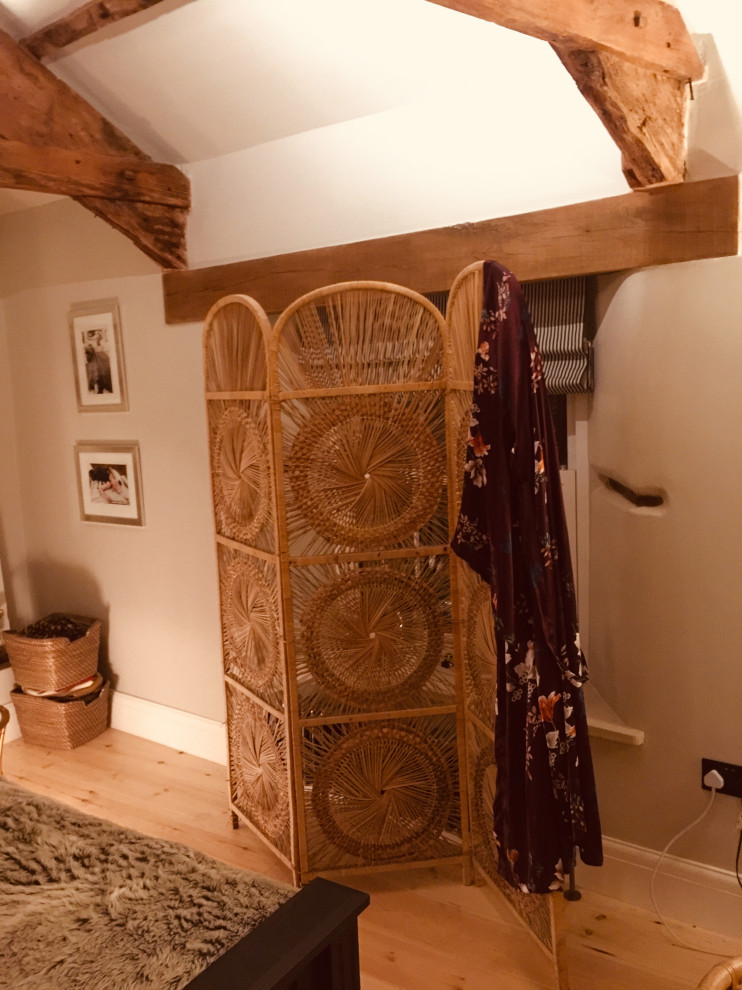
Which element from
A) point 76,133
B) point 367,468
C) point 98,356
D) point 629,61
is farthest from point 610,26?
point 98,356

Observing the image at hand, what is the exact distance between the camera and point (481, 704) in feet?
7.03

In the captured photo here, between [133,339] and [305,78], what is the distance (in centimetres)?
126

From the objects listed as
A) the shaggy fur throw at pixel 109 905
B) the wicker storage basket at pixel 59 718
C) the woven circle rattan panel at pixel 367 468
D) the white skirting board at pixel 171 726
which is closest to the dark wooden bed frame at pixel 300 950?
the shaggy fur throw at pixel 109 905

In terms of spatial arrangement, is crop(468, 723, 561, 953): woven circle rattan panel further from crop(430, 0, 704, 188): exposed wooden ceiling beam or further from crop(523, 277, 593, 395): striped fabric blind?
crop(430, 0, 704, 188): exposed wooden ceiling beam

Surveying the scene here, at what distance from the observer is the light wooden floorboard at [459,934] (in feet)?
6.39

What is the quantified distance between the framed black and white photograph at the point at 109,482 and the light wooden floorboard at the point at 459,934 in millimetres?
1141

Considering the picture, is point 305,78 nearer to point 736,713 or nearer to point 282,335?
point 282,335

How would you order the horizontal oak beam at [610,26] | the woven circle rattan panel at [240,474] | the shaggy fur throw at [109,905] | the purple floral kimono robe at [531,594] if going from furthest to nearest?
the woven circle rattan panel at [240,474]
the purple floral kimono robe at [531,594]
the horizontal oak beam at [610,26]
the shaggy fur throw at [109,905]

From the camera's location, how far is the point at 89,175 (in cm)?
259

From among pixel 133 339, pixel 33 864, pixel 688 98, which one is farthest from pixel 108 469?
pixel 688 98

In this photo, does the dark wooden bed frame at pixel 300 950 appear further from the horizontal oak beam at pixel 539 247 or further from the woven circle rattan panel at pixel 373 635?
the horizontal oak beam at pixel 539 247

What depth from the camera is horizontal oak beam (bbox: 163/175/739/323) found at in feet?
6.11

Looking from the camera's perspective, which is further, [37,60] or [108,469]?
[108,469]

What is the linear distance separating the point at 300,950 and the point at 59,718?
2535mm
